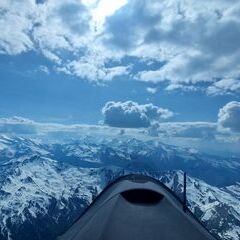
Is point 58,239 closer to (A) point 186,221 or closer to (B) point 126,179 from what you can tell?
(A) point 186,221

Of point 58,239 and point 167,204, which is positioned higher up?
point 167,204

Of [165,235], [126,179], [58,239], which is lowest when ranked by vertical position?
[58,239]

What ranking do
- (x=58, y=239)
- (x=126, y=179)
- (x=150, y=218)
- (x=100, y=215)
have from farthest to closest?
(x=126, y=179), (x=58, y=239), (x=100, y=215), (x=150, y=218)

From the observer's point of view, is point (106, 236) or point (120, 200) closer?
point (106, 236)

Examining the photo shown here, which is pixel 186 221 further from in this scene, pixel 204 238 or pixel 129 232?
pixel 129 232

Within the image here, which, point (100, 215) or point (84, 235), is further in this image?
point (100, 215)

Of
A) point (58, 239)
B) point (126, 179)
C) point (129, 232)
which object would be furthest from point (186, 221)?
point (126, 179)

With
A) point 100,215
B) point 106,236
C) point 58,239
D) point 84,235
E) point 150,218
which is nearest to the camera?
point 106,236

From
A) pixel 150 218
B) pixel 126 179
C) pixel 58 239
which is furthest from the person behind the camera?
pixel 126 179

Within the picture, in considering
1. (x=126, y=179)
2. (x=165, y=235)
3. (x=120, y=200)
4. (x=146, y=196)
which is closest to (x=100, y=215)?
(x=120, y=200)
